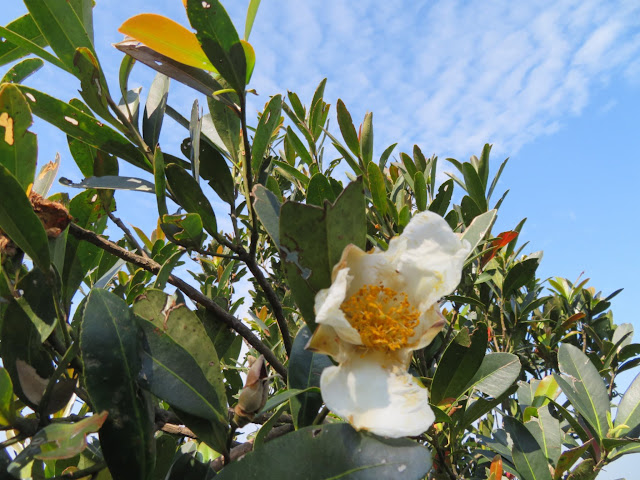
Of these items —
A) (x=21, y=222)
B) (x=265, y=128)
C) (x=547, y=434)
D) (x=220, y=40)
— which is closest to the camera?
(x=21, y=222)

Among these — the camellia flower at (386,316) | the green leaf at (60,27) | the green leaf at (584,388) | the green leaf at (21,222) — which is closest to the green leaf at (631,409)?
the green leaf at (584,388)

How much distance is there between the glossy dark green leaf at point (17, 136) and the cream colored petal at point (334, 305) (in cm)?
42

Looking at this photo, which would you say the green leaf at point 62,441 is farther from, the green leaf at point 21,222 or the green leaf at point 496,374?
the green leaf at point 496,374

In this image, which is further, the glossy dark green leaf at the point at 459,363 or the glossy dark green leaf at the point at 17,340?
the glossy dark green leaf at the point at 459,363

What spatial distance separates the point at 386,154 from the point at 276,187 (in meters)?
0.73

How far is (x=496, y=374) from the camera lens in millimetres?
980

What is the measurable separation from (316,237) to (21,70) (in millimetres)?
775

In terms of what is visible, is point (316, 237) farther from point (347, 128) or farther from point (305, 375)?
point (347, 128)

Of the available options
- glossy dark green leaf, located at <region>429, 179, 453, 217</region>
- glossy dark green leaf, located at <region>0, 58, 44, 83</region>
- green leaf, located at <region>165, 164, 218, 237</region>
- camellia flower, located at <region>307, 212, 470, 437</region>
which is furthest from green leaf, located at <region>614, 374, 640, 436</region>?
glossy dark green leaf, located at <region>0, 58, 44, 83</region>

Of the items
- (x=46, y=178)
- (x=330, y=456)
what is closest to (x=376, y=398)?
(x=330, y=456)

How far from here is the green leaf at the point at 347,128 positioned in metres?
1.46

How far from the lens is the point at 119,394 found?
57cm

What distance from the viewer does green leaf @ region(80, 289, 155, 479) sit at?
560 mm

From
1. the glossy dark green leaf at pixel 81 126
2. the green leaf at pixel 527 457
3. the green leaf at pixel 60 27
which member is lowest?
the green leaf at pixel 527 457
